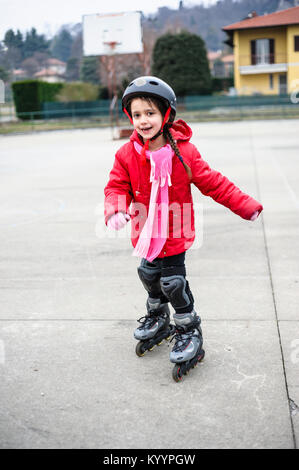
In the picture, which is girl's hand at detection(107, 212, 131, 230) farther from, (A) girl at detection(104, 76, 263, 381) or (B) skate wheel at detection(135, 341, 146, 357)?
(B) skate wheel at detection(135, 341, 146, 357)

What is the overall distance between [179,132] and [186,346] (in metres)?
1.18

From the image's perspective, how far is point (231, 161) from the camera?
464 inches

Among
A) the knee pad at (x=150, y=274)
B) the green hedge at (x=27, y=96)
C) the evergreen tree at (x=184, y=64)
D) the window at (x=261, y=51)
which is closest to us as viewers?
the knee pad at (x=150, y=274)

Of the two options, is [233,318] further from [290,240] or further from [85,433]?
[290,240]

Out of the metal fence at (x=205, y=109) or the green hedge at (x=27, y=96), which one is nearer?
the metal fence at (x=205, y=109)

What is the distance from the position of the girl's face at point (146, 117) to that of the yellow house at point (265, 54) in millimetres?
40589

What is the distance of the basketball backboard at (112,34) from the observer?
26.3 m

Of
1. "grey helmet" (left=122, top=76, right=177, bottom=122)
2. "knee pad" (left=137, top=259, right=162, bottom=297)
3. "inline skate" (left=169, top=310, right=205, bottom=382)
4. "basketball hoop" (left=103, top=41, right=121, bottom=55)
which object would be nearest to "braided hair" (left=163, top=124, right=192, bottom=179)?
"grey helmet" (left=122, top=76, right=177, bottom=122)

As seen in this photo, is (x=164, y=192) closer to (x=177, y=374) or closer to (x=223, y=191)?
(x=223, y=191)

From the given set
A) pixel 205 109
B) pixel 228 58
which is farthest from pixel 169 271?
pixel 228 58

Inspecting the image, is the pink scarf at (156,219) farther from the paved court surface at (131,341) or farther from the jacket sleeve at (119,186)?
the paved court surface at (131,341)

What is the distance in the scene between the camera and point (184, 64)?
131 ft

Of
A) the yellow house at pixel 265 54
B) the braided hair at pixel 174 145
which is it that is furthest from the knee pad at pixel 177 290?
the yellow house at pixel 265 54

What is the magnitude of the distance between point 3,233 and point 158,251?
390cm
